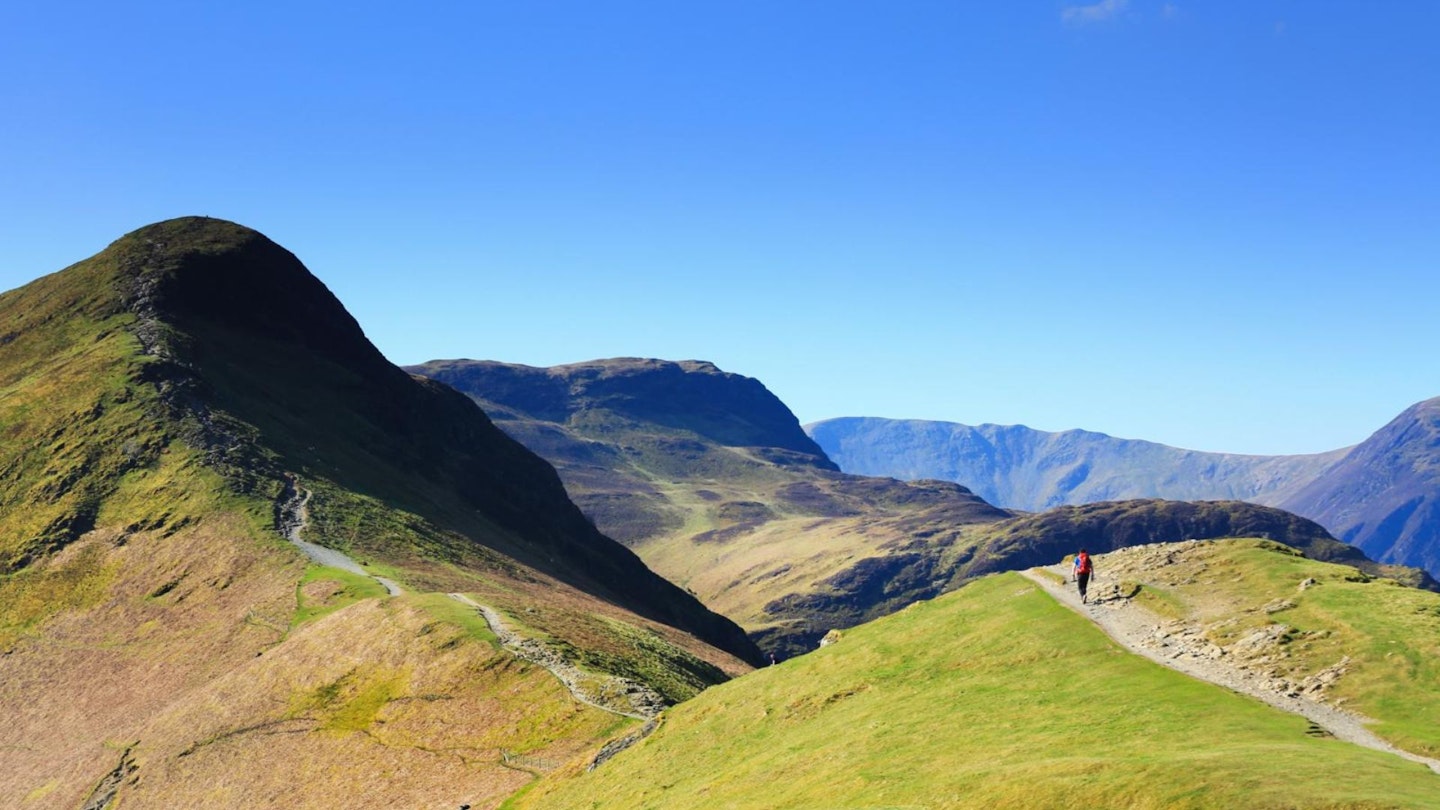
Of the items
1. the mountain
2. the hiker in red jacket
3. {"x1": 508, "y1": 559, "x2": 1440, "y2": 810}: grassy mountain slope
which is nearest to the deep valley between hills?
{"x1": 508, "y1": 559, "x2": 1440, "y2": 810}: grassy mountain slope

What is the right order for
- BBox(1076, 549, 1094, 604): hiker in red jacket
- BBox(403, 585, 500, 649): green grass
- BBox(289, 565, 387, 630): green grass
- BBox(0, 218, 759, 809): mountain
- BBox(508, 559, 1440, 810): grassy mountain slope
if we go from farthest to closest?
BBox(289, 565, 387, 630): green grass < BBox(403, 585, 500, 649): green grass < BBox(0, 218, 759, 809): mountain < BBox(1076, 549, 1094, 604): hiker in red jacket < BBox(508, 559, 1440, 810): grassy mountain slope

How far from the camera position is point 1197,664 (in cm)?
3647

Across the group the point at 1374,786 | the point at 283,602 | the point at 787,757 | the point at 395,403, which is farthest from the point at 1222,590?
the point at 395,403

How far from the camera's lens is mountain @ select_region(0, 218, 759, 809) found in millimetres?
58625

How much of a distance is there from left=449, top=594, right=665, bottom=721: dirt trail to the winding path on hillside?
68.2 ft

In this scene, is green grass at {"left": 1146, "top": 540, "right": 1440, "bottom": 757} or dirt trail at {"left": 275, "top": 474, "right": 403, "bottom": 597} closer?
green grass at {"left": 1146, "top": 540, "right": 1440, "bottom": 757}

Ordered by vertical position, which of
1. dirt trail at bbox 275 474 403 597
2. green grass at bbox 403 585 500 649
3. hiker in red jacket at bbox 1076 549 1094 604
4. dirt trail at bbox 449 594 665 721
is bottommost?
dirt trail at bbox 449 594 665 721

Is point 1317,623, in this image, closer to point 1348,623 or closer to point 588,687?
point 1348,623

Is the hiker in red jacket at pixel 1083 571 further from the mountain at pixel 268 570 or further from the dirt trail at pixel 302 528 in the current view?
the dirt trail at pixel 302 528

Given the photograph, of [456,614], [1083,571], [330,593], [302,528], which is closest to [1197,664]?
[1083,571]

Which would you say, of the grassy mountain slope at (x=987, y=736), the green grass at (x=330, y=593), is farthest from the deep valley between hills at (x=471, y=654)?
the green grass at (x=330, y=593)

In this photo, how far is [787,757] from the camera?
37.2 m

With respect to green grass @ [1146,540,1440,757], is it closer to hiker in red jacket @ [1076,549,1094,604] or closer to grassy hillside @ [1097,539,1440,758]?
grassy hillside @ [1097,539,1440,758]

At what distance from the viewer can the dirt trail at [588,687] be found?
2213 inches
